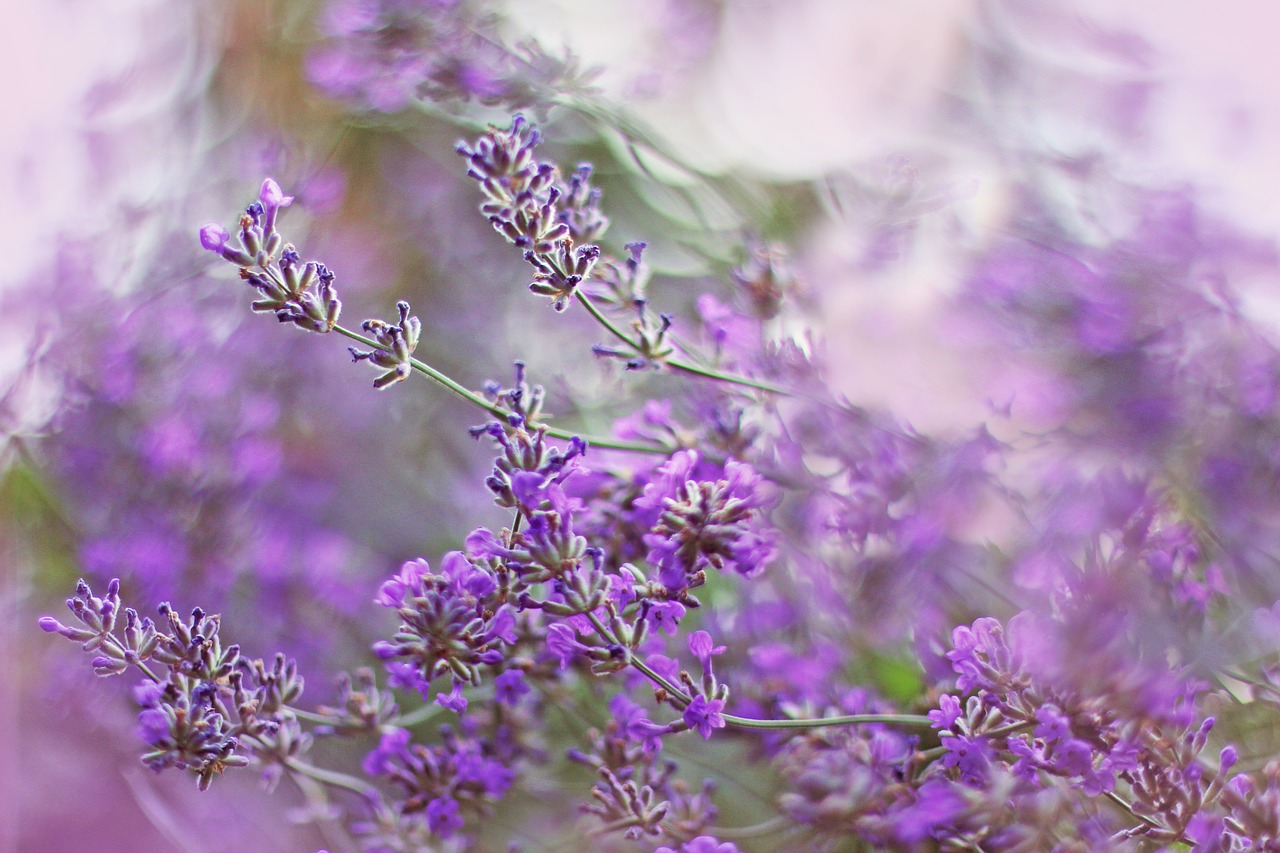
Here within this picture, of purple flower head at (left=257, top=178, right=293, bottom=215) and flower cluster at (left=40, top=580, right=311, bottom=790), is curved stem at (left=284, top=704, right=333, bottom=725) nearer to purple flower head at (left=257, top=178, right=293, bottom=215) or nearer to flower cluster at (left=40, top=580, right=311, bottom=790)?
flower cluster at (left=40, top=580, right=311, bottom=790)

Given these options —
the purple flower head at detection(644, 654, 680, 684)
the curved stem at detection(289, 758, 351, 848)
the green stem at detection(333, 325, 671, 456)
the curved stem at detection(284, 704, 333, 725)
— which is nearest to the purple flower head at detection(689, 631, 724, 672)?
the purple flower head at detection(644, 654, 680, 684)

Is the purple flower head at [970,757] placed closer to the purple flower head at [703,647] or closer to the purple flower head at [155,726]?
the purple flower head at [703,647]

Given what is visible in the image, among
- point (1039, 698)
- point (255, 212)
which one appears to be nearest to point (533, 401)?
point (255, 212)

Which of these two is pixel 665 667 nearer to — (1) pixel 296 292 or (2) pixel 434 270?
(1) pixel 296 292

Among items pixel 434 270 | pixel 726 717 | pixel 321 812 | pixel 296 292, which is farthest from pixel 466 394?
pixel 434 270

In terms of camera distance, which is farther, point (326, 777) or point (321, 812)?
point (321, 812)

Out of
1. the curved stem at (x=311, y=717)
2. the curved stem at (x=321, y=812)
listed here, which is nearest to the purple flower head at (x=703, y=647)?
the curved stem at (x=311, y=717)

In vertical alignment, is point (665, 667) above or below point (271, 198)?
below

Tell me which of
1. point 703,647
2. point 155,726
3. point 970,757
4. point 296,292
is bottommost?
point 970,757

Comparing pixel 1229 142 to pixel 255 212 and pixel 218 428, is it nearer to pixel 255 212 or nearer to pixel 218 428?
pixel 255 212
